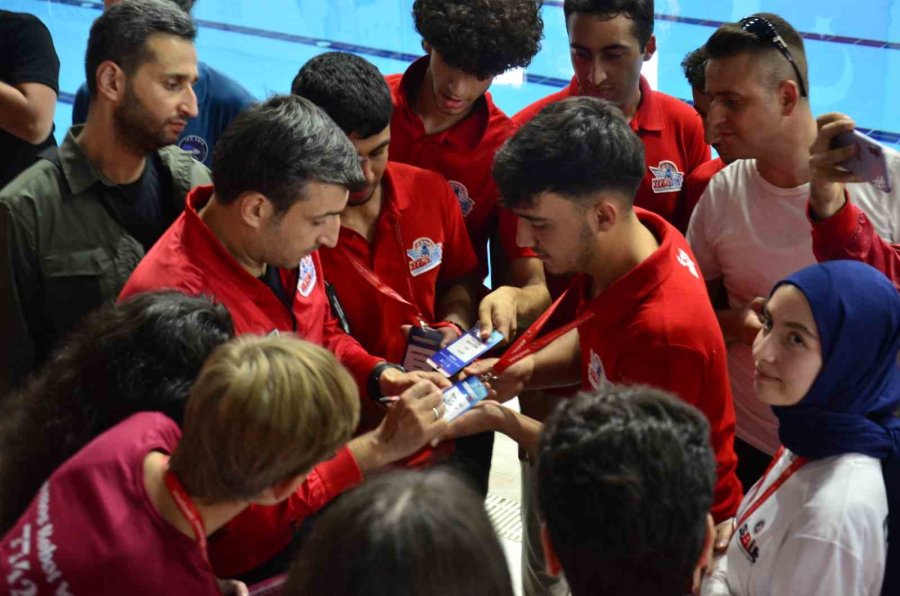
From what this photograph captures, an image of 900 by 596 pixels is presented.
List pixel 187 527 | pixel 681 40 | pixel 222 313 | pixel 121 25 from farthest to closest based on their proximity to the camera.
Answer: pixel 681 40
pixel 121 25
pixel 222 313
pixel 187 527

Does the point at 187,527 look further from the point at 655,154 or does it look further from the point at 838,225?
the point at 655,154

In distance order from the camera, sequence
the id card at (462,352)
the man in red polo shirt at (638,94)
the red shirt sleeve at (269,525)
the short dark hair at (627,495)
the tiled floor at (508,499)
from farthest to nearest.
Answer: the tiled floor at (508,499), the man in red polo shirt at (638,94), the id card at (462,352), the red shirt sleeve at (269,525), the short dark hair at (627,495)

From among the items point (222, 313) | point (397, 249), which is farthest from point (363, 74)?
point (222, 313)

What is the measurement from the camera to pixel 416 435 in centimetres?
230

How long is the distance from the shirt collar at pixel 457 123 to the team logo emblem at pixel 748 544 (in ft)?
5.57

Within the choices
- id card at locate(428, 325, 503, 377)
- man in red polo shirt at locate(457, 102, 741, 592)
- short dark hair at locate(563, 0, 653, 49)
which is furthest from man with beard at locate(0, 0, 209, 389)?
short dark hair at locate(563, 0, 653, 49)

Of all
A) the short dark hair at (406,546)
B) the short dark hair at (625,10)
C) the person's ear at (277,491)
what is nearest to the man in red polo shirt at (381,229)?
the short dark hair at (625,10)

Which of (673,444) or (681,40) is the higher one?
(673,444)

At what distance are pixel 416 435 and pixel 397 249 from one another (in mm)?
741

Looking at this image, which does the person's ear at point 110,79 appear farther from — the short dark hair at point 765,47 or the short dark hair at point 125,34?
the short dark hair at point 765,47

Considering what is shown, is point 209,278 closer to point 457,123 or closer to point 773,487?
point 457,123

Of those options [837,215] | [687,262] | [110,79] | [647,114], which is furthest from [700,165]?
[110,79]

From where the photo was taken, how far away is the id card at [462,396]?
2.43 meters

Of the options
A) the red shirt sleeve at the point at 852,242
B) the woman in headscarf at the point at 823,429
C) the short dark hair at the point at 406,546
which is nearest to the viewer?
the short dark hair at the point at 406,546
